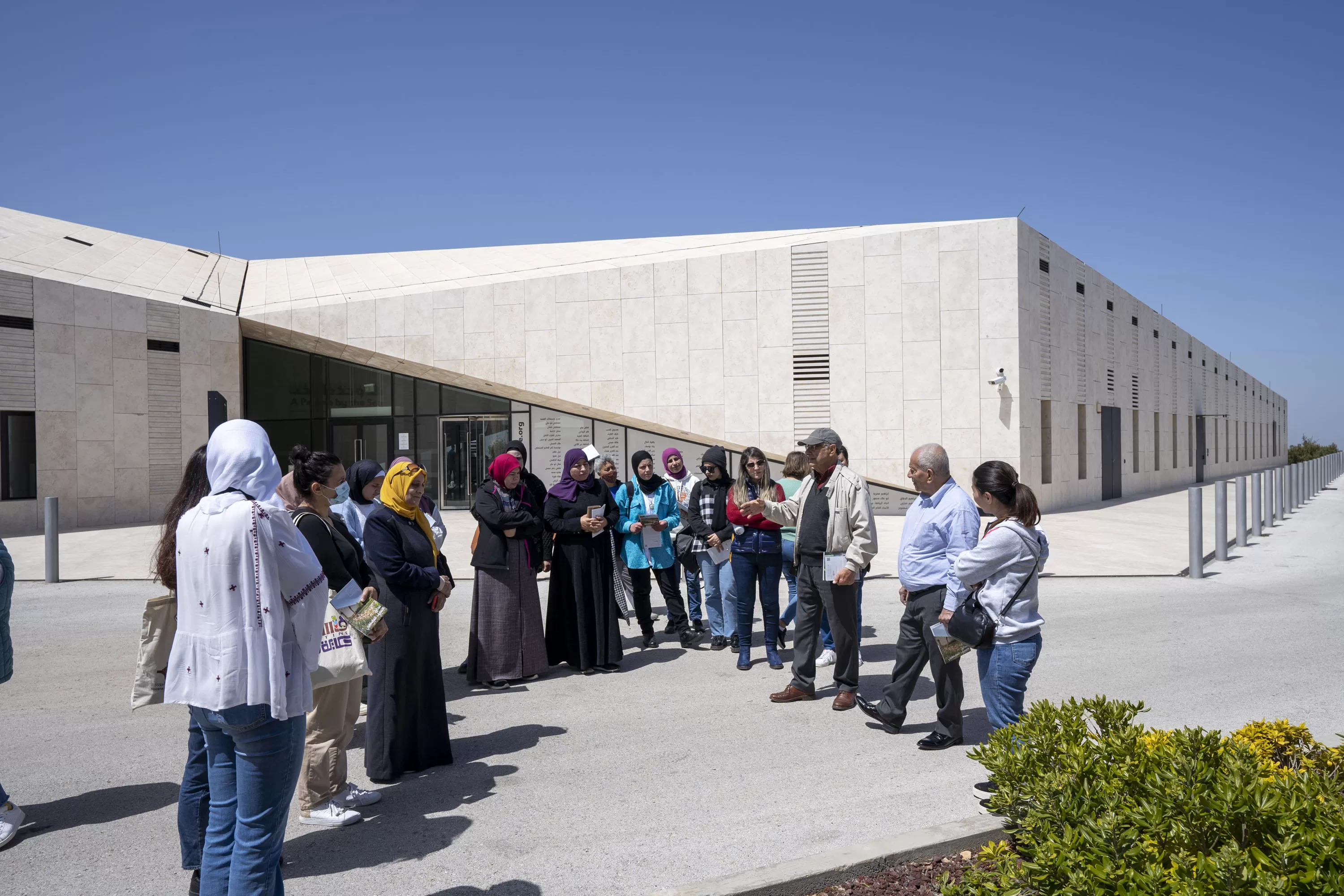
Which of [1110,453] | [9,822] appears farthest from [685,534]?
[1110,453]

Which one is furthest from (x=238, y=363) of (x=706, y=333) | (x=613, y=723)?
(x=613, y=723)

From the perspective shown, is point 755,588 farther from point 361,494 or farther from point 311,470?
point 311,470

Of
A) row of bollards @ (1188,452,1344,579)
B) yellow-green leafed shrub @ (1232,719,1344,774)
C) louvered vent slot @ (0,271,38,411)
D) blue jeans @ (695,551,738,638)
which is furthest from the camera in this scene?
louvered vent slot @ (0,271,38,411)

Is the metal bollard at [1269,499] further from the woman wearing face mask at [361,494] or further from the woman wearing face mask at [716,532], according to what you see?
the woman wearing face mask at [361,494]

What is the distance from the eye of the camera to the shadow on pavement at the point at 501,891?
352 cm

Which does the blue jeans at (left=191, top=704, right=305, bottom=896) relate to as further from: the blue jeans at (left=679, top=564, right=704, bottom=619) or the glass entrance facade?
the glass entrance facade

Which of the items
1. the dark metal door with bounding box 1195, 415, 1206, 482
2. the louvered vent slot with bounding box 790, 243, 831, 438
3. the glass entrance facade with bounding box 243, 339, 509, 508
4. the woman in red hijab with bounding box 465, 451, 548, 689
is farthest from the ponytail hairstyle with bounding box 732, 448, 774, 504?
the dark metal door with bounding box 1195, 415, 1206, 482

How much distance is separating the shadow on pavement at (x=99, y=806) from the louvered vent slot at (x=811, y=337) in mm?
18727

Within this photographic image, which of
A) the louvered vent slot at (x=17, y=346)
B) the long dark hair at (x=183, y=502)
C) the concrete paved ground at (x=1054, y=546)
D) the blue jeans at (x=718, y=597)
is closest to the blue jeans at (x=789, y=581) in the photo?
the blue jeans at (x=718, y=597)

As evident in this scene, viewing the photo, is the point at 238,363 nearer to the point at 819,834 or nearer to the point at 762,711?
the point at 762,711

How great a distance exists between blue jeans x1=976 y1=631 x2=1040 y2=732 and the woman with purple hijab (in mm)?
3716

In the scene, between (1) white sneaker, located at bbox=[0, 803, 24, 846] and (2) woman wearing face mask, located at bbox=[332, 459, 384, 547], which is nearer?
(1) white sneaker, located at bbox=[0, 803, 24, 846]

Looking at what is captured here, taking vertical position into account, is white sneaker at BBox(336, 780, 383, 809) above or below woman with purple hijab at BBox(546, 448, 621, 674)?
below

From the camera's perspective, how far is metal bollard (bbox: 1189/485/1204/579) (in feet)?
37.0
